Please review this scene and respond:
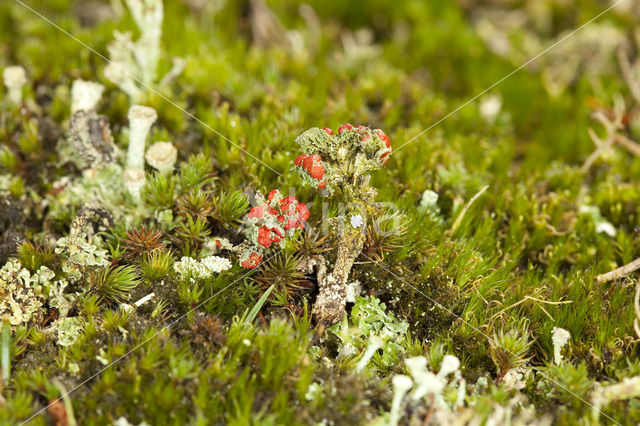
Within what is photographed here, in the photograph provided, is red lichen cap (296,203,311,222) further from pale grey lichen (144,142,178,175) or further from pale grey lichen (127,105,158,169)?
pale grey lichen (127,105,158,169)

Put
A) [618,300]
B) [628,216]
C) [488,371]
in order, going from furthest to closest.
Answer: [628,216], [618,300], [488,371]

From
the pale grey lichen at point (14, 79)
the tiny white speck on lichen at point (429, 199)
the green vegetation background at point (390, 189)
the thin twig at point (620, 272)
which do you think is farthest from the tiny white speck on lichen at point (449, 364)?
the pale grey lichen at point (14, 79)

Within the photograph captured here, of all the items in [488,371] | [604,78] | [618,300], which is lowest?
[488,371]

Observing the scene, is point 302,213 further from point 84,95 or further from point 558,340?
point 84,95

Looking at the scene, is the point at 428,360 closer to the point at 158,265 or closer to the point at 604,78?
the point at 158,265

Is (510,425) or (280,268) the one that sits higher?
(280,268)

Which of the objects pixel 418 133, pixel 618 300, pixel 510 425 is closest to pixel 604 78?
pixel 418 133

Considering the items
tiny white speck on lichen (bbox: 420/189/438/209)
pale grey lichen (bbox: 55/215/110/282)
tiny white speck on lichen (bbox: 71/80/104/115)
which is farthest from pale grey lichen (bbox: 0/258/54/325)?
tiny white speck on lichen (bbox: 420/189/438/209)

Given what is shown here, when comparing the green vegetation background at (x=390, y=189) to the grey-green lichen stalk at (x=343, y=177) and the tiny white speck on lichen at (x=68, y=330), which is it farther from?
the grey-green lichen stalk at (x=343, y=177)

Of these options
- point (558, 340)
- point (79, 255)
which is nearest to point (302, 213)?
point (79, 255)

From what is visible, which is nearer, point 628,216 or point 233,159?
point 233,159
